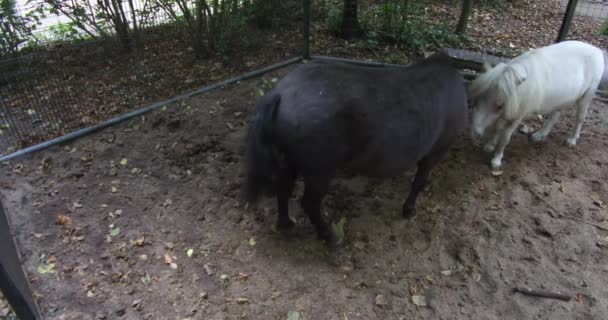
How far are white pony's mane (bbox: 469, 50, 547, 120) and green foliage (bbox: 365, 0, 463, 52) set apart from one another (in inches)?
99.0

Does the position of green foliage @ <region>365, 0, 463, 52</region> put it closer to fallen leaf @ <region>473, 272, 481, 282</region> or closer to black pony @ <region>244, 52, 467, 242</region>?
black pony @ <region>244, 52, 467, 242</region>

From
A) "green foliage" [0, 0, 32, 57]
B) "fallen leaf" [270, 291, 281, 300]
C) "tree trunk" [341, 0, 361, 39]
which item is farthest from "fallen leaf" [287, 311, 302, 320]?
"tree trunk" [341, 0, 361, 39]

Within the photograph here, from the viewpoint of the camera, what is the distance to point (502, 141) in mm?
3717

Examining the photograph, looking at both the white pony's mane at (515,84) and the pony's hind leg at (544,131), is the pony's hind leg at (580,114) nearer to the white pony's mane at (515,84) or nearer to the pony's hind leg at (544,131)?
the pony's hind leg at (544,131)

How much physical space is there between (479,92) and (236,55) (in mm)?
3121

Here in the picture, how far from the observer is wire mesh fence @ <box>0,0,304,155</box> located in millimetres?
3918

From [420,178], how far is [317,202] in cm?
93

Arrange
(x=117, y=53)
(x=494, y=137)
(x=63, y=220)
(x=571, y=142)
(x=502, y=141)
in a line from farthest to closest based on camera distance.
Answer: (x=117, y=53), (x=571, y=142), (x=494, y=137), (x=502, y=141), (x=63, y=220)

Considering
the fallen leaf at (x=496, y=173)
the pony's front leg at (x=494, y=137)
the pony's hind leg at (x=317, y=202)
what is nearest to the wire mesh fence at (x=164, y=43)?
the pony's front leg at (x=494, y=137)

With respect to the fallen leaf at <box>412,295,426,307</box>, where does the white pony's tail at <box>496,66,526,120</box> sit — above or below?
above

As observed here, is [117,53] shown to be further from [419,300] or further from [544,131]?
[544,131]

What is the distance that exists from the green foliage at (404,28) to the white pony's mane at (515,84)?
2514mm

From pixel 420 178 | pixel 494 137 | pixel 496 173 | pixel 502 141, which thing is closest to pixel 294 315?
pixel 420 178

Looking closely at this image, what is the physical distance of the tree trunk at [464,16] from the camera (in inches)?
234
